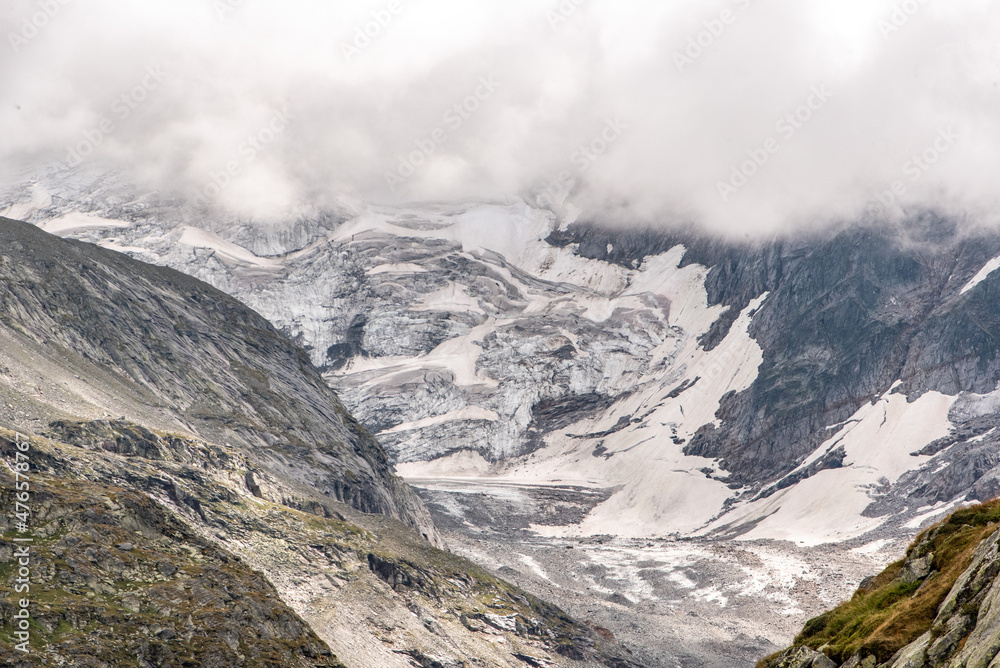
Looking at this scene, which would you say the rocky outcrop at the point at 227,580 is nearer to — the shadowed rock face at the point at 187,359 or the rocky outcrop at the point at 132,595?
the rocky outcrop at the point at 132,595

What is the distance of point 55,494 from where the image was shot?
6581cm

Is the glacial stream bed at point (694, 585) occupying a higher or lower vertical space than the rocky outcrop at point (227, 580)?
lower

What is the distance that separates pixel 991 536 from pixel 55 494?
199ft

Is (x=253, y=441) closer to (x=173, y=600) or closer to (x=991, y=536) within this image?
(x=173, y=600)

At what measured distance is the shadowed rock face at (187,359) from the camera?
4439 inches

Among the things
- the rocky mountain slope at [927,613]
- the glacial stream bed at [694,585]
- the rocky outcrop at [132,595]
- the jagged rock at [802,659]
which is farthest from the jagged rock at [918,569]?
the glacial stream bed at [694,585]

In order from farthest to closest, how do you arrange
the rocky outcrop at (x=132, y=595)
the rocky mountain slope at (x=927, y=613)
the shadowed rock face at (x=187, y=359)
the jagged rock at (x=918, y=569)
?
the shadowed rock face at (x=187, y=359), the rocky outcrop at (x=132, y=595), the jagged rock at (x=918, y=569), the rocky mountain slope at (x=927, y=613)

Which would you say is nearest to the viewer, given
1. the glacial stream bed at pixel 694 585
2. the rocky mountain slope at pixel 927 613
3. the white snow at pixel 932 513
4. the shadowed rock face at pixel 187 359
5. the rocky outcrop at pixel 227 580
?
the rocky mountain slope at pixel 927 613

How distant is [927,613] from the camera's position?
2427 centimetres

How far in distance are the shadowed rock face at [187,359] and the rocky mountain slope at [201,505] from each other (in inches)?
14.9

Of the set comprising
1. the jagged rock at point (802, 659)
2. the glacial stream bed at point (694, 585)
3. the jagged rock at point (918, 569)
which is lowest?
the glacial stream bed at point (694, 585)

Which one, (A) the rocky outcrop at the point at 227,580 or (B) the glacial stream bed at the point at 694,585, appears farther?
(B) the glacial stream bed at the point at 694,585

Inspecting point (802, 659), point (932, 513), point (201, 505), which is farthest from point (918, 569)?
point (932, 513)

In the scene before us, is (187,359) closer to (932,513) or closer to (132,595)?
(132,595)
